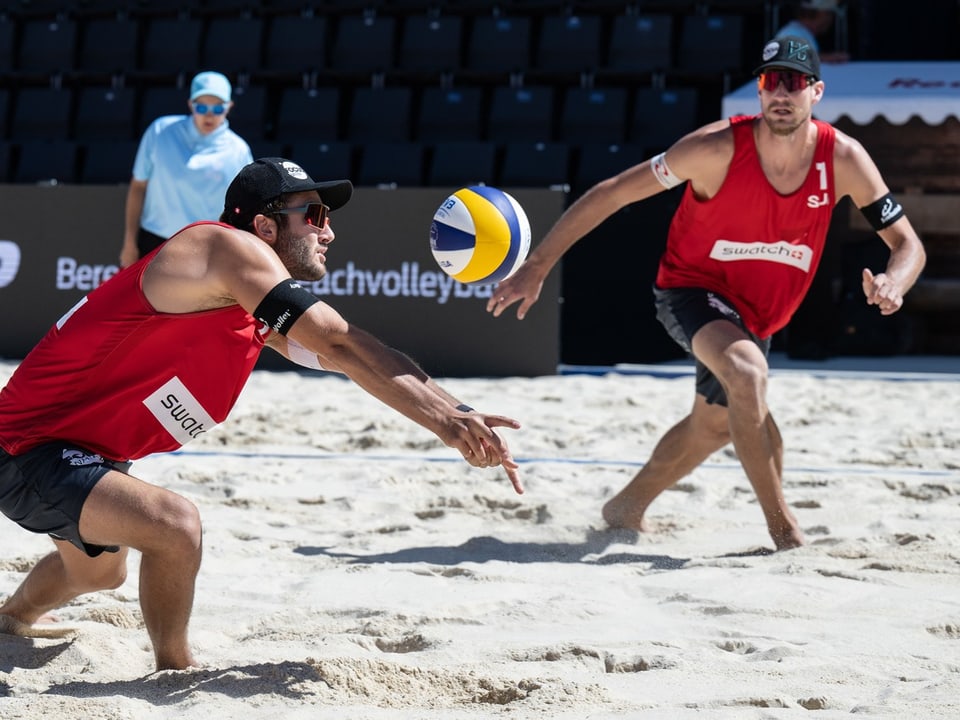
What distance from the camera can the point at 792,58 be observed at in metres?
4.49

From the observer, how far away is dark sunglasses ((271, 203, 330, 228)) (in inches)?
126

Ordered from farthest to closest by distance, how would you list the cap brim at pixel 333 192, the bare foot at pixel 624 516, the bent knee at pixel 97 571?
1. the bare foot at pixel 624 516
2. the bent knee at pixel 97 571
3. the cap brim at pixel 333 192

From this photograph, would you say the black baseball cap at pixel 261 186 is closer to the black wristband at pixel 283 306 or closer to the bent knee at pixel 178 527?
the black wristband at pixel 283 306

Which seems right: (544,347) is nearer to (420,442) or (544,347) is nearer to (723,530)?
(420,442)

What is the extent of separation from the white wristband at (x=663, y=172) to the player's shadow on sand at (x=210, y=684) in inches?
88.6

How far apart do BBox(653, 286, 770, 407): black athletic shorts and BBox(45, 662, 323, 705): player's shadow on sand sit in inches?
83.2

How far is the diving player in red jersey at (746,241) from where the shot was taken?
4477mm

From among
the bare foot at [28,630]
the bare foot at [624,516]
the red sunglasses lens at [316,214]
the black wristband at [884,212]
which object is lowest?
the bare foot at [28,630]

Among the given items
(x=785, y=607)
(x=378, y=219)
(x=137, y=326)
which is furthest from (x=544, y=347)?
(x=137, y=326)

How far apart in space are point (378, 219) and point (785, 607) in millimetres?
5920

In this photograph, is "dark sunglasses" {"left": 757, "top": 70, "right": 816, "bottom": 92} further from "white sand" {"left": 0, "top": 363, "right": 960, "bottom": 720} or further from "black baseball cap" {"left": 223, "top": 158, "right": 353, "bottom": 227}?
"black baseball cap" {"left": 223, "top": 158, "right": 353, "bottom": 227}

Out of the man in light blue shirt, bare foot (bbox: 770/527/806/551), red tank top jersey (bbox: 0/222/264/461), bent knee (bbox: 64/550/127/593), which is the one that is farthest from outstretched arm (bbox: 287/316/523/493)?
the man in light blue shirt

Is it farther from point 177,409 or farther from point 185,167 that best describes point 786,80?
point 185,167

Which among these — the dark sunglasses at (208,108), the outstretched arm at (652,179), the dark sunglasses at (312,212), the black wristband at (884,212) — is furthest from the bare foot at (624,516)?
the dark sunglasses at (208,108)
